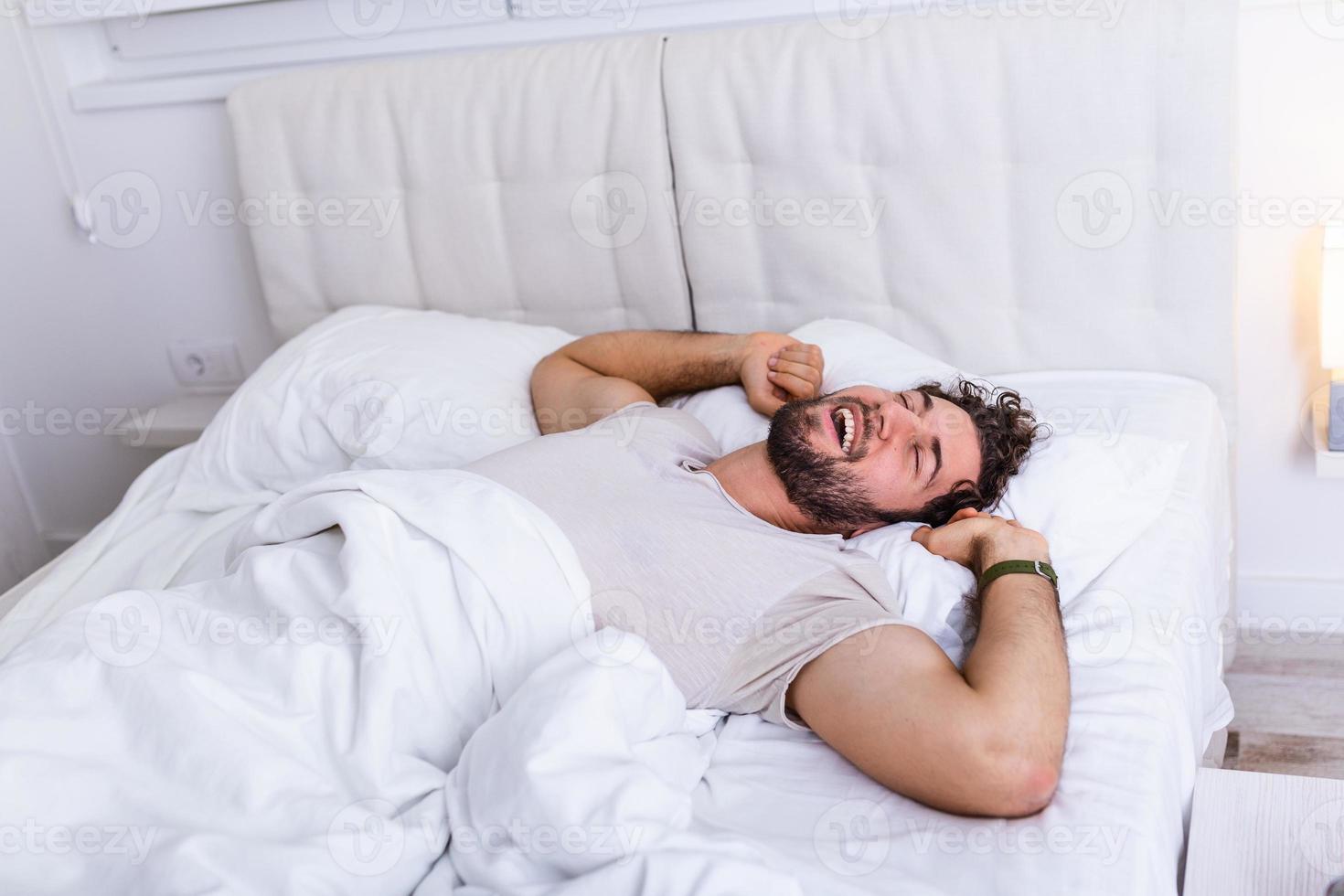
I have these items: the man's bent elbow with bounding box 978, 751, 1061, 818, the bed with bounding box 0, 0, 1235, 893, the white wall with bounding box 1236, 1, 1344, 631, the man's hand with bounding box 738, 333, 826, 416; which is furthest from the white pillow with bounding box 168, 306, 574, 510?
the white wall with bounding box 1236, 1, 1344, 631

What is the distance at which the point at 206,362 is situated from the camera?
2.62 metres

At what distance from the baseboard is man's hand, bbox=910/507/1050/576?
3.09 feet

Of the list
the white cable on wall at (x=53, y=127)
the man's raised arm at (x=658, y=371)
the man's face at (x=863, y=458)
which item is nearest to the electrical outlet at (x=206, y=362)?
the white cable on wall at (x=53, y=127)

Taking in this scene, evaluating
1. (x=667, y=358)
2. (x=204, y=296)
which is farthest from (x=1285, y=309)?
(x=204, y=296)

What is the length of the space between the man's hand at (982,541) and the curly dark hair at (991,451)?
69mm

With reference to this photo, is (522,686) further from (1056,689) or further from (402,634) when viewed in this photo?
(1056,689)

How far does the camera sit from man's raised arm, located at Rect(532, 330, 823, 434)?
176 cm

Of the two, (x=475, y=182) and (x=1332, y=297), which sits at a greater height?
(x=475, y=182)

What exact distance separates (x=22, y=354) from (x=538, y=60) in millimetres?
1505

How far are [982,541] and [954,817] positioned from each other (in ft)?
1.31

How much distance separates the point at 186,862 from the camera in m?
0.96

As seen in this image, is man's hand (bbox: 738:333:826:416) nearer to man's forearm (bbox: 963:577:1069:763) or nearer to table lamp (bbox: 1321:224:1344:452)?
man's forearm (bbox: 963:577:1069:763)

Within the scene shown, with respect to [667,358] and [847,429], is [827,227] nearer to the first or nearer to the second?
[667,358]

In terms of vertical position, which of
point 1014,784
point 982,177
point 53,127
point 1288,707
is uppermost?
point 53,127
